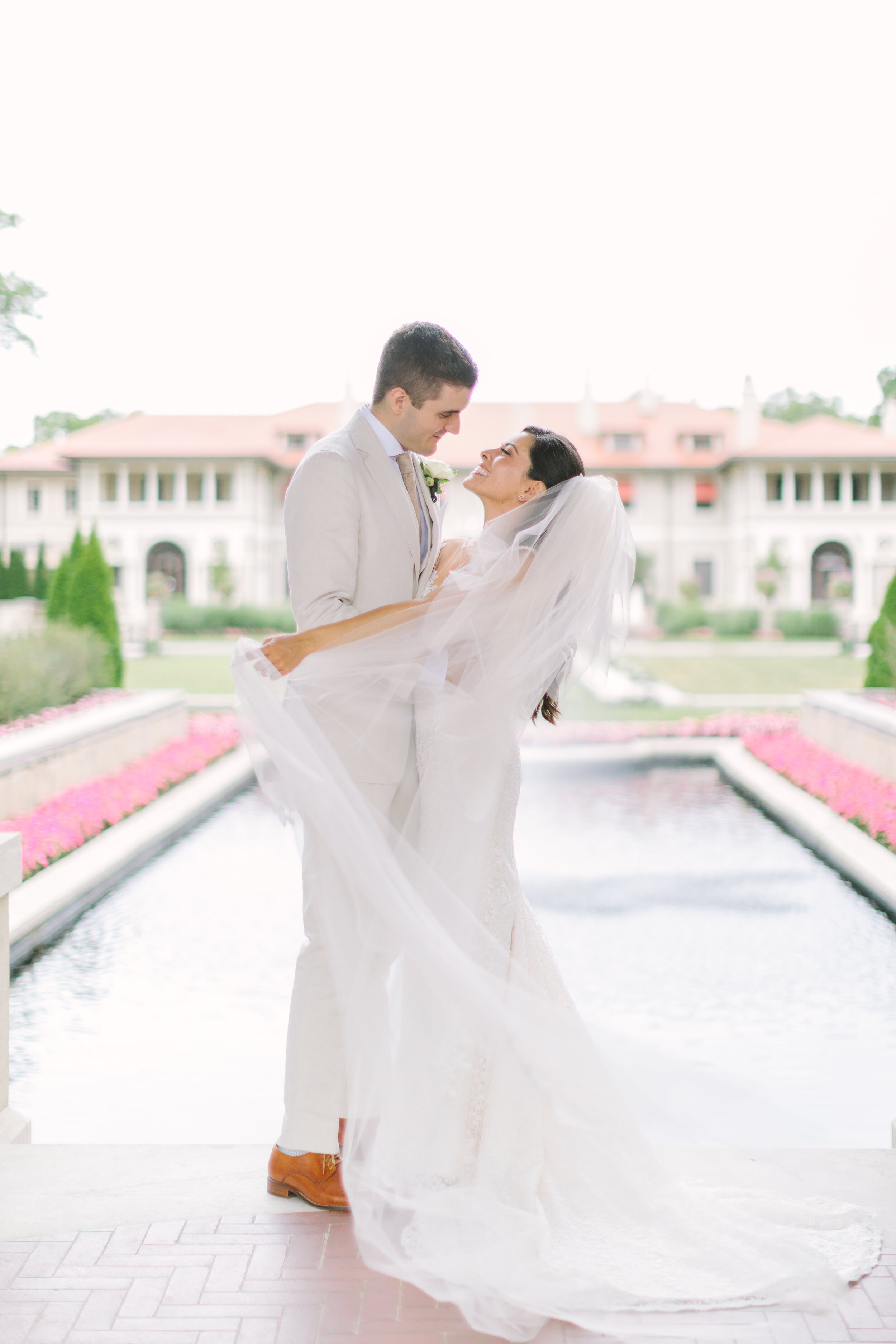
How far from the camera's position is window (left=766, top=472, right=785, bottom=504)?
37.5 metres

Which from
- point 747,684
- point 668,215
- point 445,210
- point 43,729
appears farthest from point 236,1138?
point 668,215

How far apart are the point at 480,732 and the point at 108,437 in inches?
1557

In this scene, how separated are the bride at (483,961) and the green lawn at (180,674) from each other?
14655mm

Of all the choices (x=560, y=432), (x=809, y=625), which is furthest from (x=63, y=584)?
(x=560, y=432)

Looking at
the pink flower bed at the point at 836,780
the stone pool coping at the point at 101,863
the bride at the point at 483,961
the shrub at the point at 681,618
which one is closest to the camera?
the bride at the point at 483,961

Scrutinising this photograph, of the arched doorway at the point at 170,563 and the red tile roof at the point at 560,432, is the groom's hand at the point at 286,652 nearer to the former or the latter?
the red tile roof at the point at 560,432

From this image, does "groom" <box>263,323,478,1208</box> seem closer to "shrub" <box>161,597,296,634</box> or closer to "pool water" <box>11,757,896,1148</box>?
"pool water" <box>11,757,896,1148</box>

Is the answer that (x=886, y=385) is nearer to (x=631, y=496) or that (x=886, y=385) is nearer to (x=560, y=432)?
(x=631, y=496)

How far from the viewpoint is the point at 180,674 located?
→ 21.2m

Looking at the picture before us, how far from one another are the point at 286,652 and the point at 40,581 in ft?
72.7

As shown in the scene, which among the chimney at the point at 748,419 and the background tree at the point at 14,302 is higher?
the chimney at the point at 748,419

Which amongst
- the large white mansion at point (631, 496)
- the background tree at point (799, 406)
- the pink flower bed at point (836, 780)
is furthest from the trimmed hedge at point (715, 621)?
the pink flower bed at point (836, 780)

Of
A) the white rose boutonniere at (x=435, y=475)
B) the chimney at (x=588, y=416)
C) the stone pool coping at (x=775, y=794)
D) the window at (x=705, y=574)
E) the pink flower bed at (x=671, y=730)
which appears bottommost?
the stone pool coping at (x=775, y=794)

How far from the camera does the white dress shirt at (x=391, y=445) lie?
2.48 metres
